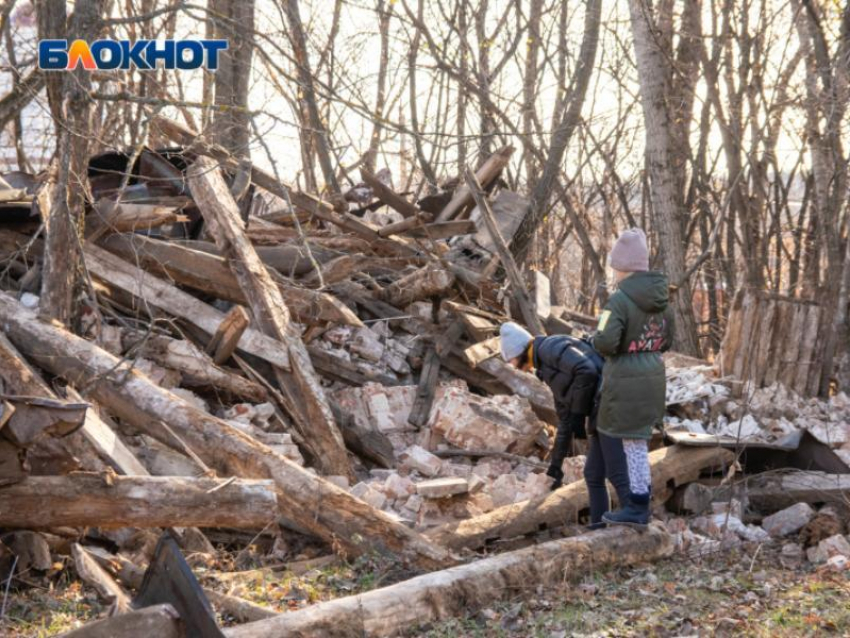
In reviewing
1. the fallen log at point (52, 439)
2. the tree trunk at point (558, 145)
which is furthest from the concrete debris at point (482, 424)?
the tree trunk at point (558, 145)

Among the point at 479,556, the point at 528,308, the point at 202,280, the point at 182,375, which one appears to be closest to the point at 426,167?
the point at 528,308

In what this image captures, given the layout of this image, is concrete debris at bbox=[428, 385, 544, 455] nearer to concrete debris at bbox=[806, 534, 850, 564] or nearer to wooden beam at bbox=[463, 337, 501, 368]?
wooden beam at bbox=[463, 337, 501, 368]

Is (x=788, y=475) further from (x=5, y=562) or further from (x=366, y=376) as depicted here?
(x=5, y=562)

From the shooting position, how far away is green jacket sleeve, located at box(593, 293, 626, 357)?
5.86m

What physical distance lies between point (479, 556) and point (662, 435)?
2.39 meters

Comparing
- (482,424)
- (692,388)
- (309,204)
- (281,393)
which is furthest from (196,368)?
(692,388)

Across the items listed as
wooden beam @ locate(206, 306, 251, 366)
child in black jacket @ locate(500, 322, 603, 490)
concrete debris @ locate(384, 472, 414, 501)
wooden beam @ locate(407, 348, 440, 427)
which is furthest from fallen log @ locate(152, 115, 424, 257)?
child in black jacket @ locate(500, 322, 603, 490)

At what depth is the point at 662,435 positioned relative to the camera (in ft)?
25.8

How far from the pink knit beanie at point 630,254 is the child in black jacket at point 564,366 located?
2.14ft

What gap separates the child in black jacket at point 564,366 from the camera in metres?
6.33

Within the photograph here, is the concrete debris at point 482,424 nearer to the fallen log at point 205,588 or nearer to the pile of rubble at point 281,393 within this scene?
the pile of rubble at point 281,393

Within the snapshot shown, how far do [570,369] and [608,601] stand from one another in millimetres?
1534

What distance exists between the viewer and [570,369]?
6328 mm

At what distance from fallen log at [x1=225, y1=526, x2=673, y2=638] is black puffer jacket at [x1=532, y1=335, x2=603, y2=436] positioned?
865 mm
